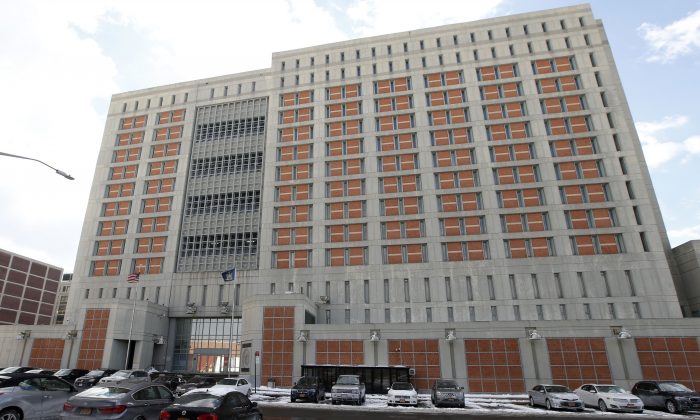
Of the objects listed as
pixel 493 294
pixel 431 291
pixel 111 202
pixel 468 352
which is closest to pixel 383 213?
pixel 431 291

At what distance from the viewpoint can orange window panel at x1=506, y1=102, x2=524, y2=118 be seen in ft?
204

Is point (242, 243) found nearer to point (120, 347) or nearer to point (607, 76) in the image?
point (120, 347)

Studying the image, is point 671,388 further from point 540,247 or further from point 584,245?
point 584,245

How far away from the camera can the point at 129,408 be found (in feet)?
44.9

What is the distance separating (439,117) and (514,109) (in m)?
11.3

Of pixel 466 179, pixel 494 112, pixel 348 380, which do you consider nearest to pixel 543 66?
pixel 494 112

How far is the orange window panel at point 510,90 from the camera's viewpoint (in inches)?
2502

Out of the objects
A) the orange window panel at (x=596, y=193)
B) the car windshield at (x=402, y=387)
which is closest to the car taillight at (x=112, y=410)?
the car windshield at (x=402, y=387)

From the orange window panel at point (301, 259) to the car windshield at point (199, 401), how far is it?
1798 inches

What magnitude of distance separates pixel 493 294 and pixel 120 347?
164ft

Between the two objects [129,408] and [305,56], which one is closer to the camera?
[129,408]

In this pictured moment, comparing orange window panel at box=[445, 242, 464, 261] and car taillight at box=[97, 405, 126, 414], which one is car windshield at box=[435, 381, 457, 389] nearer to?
car taillight at box=[97, 405, 126, 414]

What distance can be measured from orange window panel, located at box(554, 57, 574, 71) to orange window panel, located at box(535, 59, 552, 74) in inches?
42.5

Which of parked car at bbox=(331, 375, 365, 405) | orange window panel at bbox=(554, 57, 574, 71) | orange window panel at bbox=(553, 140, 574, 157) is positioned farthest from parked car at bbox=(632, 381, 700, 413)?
orange window panel at bbox=(554, 57, 574, 71)
